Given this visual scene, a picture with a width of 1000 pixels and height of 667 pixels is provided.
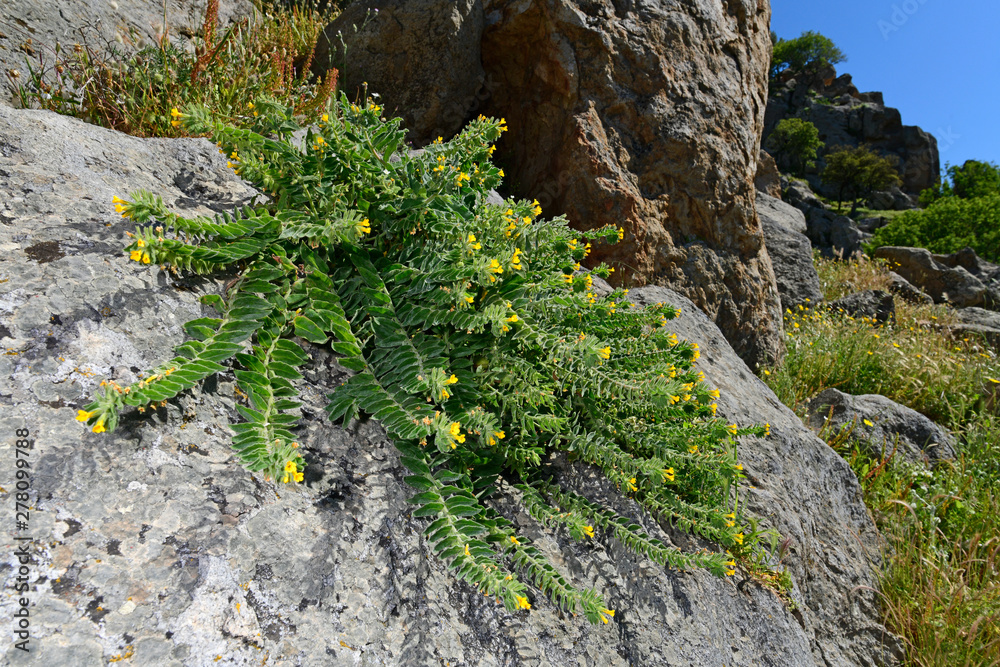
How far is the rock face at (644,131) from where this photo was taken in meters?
4.90

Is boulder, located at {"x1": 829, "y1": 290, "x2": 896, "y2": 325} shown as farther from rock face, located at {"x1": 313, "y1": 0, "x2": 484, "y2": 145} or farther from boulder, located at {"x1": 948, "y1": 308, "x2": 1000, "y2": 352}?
rock face, located at {"x1": 313, "y1": 0, "x2": 484, "y2": 145}

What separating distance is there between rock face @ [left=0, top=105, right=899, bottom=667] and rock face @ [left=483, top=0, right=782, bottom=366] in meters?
3.12

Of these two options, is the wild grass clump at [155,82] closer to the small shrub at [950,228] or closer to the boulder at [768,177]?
the boulder at [768,177]

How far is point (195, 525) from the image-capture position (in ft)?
4.84

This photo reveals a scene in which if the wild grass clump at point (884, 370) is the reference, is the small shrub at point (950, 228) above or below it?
above

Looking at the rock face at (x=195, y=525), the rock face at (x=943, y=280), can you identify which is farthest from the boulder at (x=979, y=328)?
the rock face at (x=195, y=525)

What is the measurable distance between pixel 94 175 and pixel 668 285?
4.34m

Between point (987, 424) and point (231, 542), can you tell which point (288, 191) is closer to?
point (231, 542)

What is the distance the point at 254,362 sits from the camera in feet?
5.74

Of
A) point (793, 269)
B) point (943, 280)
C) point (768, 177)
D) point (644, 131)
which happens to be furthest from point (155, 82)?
point (943, 280)

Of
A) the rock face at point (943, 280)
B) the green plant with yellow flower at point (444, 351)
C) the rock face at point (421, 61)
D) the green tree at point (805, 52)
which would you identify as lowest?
the green plant with yellow flower at point (444, 351)

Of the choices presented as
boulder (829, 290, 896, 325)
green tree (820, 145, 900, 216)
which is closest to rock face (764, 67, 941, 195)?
green tree (820, 145, 900, 216)

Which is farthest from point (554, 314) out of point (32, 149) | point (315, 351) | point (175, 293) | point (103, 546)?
point (32, 149)

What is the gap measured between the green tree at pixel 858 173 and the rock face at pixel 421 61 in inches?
2543
